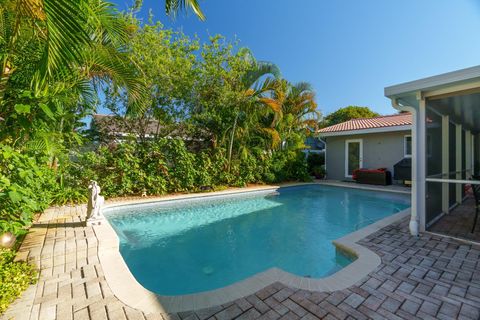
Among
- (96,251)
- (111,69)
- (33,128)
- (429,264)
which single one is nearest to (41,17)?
(33,128)

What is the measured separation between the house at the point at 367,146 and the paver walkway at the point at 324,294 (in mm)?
9204

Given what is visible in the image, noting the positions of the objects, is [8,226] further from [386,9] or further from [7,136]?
[386,9]

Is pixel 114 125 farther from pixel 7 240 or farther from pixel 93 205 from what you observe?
pixel 7 240

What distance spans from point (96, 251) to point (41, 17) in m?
3.29

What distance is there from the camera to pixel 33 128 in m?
3.36

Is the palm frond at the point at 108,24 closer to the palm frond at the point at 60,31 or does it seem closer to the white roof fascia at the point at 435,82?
the palm frond at the point at 60,31

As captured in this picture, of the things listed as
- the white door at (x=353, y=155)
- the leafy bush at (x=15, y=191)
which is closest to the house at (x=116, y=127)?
the leafy bush at (x=15, y=191)

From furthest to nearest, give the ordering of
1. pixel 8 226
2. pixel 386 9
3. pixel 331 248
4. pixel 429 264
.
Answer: pixel 386 9, pixel 331 248, pixel 429 264, pixel 8 226

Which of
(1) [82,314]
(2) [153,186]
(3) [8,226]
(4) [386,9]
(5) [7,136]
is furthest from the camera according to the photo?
(2) [153,186]

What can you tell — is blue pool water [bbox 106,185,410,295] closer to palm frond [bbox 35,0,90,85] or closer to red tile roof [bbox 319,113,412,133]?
palm frond [bbox 35,0,90,85]

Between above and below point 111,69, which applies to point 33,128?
below

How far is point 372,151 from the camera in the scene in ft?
41.3

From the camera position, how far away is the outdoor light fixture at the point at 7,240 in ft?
11.2

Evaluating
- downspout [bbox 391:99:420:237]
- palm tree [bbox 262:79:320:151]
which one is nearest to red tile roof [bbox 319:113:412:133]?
palm tree [bbox 262:79:320:151]
